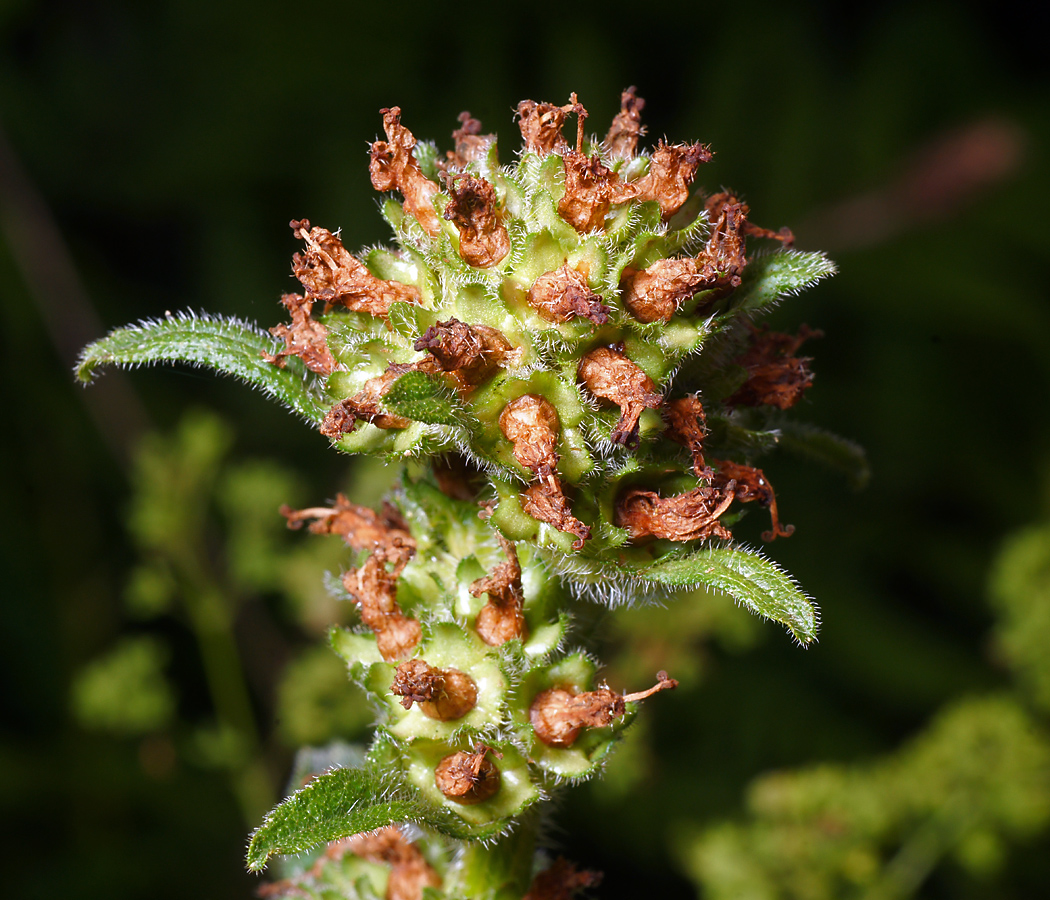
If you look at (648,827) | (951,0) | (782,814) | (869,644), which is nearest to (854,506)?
(869,644)

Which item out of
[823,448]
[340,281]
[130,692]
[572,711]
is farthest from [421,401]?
[130,692]

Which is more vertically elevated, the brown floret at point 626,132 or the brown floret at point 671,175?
the brown floret at point 626,132

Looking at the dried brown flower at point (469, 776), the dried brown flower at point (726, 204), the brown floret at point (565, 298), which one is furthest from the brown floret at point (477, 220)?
the dried brown flower at point (469, 776)

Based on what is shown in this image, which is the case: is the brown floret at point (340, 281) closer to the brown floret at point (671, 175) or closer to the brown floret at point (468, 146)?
the brown floret at point (468, 146)

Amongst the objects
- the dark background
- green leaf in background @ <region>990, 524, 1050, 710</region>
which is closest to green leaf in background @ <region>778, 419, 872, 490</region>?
green leaf in background @ <region>990, 524, 1050, 710</region>

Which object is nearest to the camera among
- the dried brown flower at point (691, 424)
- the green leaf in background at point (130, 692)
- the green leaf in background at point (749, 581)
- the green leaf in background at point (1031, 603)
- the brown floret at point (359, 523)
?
the green leaf in background at point (749, 581)
